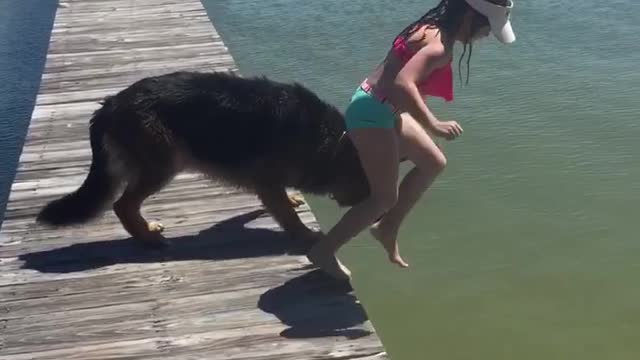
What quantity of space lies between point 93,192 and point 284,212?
0.91 metres

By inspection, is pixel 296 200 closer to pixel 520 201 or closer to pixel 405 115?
pixel 405 115

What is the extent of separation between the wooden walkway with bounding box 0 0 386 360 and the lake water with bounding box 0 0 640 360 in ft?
3.25

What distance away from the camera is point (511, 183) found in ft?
20.4

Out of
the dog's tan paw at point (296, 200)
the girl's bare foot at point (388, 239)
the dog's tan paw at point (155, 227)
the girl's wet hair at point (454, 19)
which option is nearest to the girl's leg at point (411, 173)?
the girl's bare foot at point (388, 239)

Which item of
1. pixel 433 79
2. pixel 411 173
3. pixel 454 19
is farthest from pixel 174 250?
pixel 454 19

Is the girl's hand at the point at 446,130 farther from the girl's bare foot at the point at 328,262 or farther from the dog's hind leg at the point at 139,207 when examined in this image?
the dog's hind leg at the point at 139,207

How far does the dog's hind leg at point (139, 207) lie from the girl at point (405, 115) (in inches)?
32.2

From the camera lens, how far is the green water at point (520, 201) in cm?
490

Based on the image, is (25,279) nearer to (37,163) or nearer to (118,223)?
(118,223)

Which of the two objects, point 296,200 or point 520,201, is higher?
point 296,200

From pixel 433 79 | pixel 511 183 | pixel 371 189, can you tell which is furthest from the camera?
pixel 511 183

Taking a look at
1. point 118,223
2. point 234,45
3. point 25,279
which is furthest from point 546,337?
point 234,45

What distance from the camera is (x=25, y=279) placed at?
4.18m

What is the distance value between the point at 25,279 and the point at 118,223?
64cm
